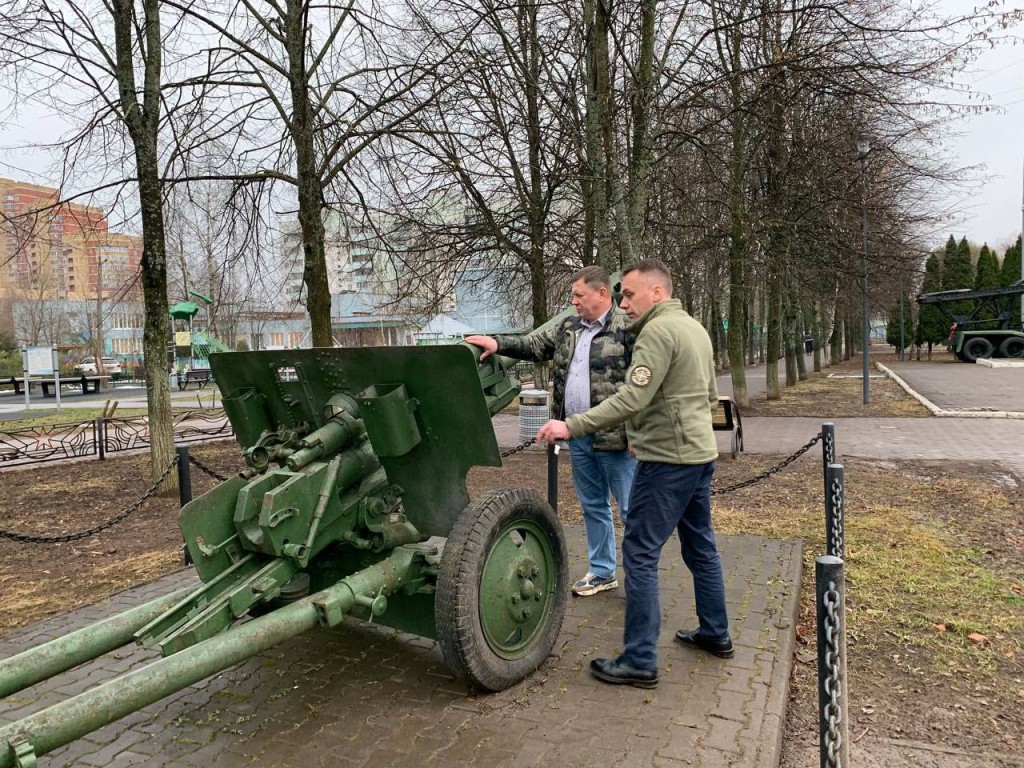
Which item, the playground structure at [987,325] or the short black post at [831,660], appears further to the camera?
the playground structure at [987,325]

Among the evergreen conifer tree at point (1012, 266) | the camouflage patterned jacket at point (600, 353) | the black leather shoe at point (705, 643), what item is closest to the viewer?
the black leather shoe at point (705, 643)

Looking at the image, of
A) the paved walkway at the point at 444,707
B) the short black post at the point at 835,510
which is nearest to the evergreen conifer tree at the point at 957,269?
the short black post at the point at 835,510

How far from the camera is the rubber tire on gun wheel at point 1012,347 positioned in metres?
28.8

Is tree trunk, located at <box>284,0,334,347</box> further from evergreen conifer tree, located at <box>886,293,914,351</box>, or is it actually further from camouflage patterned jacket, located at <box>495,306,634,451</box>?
evergreen conifer tree, located at <box>886,293,914,351</box>

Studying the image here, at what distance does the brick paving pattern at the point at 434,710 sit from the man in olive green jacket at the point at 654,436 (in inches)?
9.7

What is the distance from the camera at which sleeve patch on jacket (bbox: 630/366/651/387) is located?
314 cm

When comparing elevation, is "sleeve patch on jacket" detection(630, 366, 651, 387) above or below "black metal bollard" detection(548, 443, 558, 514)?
above

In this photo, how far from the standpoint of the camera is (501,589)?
3215mm

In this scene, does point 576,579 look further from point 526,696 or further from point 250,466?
point 250,466

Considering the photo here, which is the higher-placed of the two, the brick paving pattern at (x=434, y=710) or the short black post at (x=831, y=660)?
the short black post at (x=831, y=660)

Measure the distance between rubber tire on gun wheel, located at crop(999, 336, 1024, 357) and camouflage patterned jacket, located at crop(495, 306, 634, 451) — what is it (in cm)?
3106

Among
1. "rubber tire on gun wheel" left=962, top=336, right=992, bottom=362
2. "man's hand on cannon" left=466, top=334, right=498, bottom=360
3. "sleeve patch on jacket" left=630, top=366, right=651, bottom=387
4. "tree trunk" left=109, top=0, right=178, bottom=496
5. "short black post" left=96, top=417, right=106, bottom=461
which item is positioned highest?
"tree trunk" left=109, top=0, right=178, bottom=496

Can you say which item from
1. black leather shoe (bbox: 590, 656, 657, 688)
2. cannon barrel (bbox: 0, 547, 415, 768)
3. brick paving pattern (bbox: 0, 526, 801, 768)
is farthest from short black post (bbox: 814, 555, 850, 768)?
cannon barrel (bbox: 0, 547, 415, 768)

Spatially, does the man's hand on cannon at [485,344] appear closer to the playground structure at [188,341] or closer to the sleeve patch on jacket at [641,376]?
the sleeve patch on jacket at [641,376]
